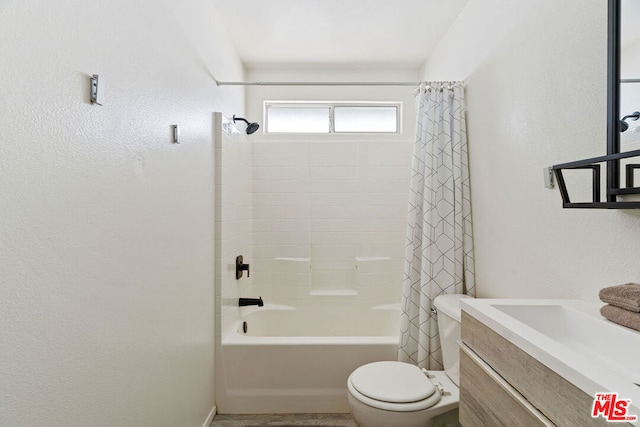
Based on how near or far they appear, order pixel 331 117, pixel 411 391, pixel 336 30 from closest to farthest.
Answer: pixel 411 391, pixel 336 30, pixel 331 117

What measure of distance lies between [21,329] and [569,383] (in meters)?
1.15

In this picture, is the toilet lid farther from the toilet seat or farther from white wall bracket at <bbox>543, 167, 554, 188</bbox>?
white wall bracket at <bbox>543, 167, 554, 188</bbox>

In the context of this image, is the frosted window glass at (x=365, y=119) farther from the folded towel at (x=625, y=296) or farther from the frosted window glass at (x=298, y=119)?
the folded towel at (x=625, y=296)

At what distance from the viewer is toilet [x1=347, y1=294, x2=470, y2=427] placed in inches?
60.0

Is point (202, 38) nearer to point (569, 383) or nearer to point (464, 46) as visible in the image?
point (464, 46)

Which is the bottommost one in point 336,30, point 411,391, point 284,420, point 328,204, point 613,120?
point 284,420

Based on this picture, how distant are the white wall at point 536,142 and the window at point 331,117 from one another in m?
1.22

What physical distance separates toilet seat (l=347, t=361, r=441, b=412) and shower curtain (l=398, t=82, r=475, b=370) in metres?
0.35

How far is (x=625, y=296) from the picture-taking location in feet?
3.14

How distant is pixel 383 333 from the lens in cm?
297

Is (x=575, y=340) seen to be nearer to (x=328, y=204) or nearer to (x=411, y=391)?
(x=411, y=391)

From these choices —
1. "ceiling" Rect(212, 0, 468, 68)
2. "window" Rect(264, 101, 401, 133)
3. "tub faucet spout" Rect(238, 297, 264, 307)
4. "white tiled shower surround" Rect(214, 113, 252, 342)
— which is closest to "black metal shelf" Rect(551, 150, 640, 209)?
"ceiling" Rect(212, 0, 468, 68)

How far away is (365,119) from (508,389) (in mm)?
2875

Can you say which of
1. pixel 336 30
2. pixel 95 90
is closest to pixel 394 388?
pixel 95 90
